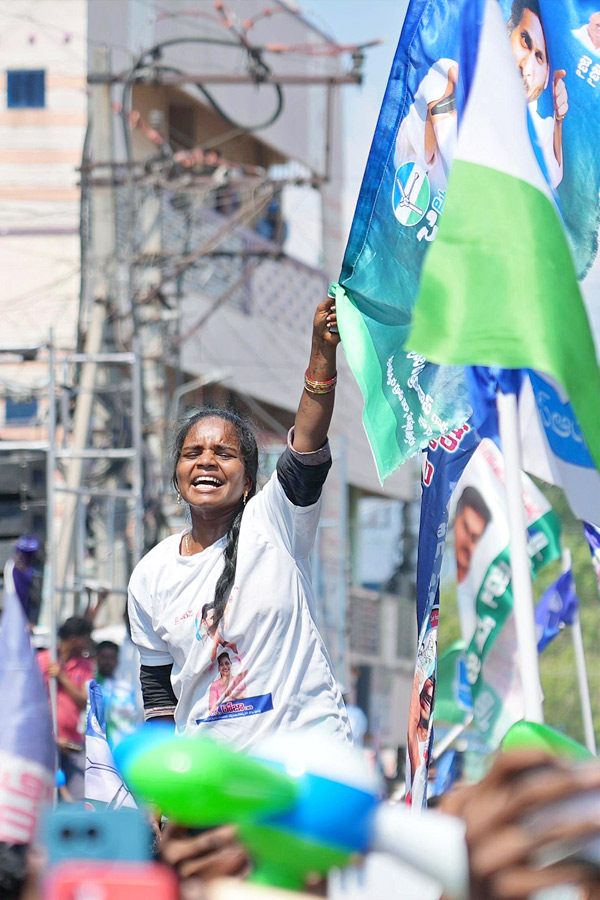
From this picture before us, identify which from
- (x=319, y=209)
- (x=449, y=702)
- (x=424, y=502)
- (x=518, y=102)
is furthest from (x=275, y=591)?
(x=319, y=209)

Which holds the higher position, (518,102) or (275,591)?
(518,102)

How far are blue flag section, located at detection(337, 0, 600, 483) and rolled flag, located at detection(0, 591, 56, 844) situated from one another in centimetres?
98

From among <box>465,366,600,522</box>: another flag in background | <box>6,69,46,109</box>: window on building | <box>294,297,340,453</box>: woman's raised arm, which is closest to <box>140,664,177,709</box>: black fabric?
<box>294,297,340,453</box>: woman's raised arm

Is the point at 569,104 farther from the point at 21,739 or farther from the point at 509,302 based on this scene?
the point at 21,739

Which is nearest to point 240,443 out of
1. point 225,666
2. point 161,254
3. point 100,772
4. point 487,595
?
point 225,666

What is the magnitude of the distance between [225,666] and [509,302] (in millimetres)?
1110

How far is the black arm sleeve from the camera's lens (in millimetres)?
3555

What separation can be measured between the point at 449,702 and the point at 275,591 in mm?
6919

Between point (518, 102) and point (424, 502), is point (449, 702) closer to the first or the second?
point (424, 502)

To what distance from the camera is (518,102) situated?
130 inches

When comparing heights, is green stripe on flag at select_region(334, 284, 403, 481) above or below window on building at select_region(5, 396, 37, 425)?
above

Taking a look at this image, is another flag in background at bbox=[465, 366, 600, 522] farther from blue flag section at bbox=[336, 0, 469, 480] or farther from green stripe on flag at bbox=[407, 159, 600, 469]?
blue flag section at bbox=[336, 0, 469, 480]

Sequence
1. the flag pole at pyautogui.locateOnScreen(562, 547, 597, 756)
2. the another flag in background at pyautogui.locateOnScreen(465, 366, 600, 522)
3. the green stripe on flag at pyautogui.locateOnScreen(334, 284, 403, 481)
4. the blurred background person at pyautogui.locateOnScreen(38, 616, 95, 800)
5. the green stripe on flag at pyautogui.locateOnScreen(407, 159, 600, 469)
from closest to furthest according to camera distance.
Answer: the green stripe on flag at pyautogui.locateOnScreen(407, 159, 600, 469) → the another flag in background at pyautogui.locateOnScreen(465, 366, 600, 522) → the green stripe on flag at pyautogui.locateOnScreen(334, 284, 403, 481) → the blurred background person at pyautogui.locateOnScreen(38, 616, 95, 800) → the flag pole at pyautogui.locateOnScreen(562, 547, 597, 756)

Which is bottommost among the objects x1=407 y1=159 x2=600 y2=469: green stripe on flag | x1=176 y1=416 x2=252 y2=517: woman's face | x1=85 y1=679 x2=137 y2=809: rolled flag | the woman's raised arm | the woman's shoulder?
x1=85 y1=679 x2=137 y2=809: rolled flag
